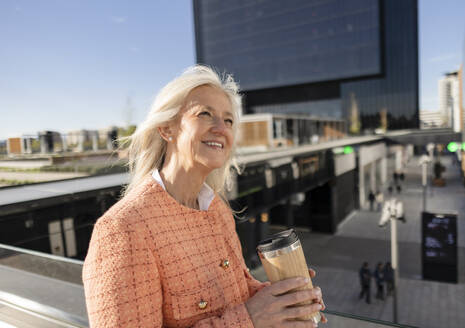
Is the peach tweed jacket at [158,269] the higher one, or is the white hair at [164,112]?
the white hair at [164,112]

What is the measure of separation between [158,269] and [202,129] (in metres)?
0.50

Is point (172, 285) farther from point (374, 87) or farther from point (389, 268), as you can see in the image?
point (374, 87)

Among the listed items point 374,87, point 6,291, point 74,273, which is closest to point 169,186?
point 74,273

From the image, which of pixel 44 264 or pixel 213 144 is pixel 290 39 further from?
pixel 213 144

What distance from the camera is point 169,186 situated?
1.29 meters

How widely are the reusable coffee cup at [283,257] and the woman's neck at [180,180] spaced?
0.38 meters

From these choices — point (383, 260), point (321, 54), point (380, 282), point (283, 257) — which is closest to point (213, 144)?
point (283, 257)

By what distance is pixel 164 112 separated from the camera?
1292 mm

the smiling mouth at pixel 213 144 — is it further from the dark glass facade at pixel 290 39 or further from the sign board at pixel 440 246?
the dark glass facade at pixel 290 39

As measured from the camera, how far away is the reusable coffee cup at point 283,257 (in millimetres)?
1069

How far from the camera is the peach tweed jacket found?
95 cm

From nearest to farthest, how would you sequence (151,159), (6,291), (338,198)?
(151,159) → (6,291) → (338,198)

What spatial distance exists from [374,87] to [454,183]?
4126 cm

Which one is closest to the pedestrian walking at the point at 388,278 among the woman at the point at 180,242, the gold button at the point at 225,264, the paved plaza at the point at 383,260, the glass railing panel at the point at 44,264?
the paved plaza at the point at 383,260
